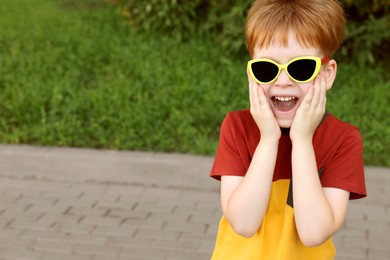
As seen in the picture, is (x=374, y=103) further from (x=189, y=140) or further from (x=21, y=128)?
(x=21, y=128)

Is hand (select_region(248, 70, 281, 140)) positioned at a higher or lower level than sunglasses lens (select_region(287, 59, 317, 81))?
lower

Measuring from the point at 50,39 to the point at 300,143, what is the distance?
7062mm

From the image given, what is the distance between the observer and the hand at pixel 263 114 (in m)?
2.26

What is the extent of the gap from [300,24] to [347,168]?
45cm

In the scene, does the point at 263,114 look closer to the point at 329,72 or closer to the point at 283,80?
the point at 283,80

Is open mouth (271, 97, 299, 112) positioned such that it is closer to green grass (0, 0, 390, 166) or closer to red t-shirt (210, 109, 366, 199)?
red t-shirt (210, 109, 366, 199)

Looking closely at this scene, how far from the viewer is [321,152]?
7.89 ft

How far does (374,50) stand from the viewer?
27.0ft

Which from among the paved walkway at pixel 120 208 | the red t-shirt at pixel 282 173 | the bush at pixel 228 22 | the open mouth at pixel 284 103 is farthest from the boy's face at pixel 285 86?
the bush at pixel 228 22

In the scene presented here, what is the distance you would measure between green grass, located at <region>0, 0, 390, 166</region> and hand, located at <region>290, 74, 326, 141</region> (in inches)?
148

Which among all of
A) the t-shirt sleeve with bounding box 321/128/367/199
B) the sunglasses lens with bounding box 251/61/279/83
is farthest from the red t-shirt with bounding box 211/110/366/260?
the sunglasses lens with bounding box 251/61/279/83

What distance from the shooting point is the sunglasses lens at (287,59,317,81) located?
2.23 meters

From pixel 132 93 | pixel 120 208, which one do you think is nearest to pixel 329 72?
pixel 120 208

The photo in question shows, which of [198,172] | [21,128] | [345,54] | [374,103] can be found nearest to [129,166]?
[198,172]
